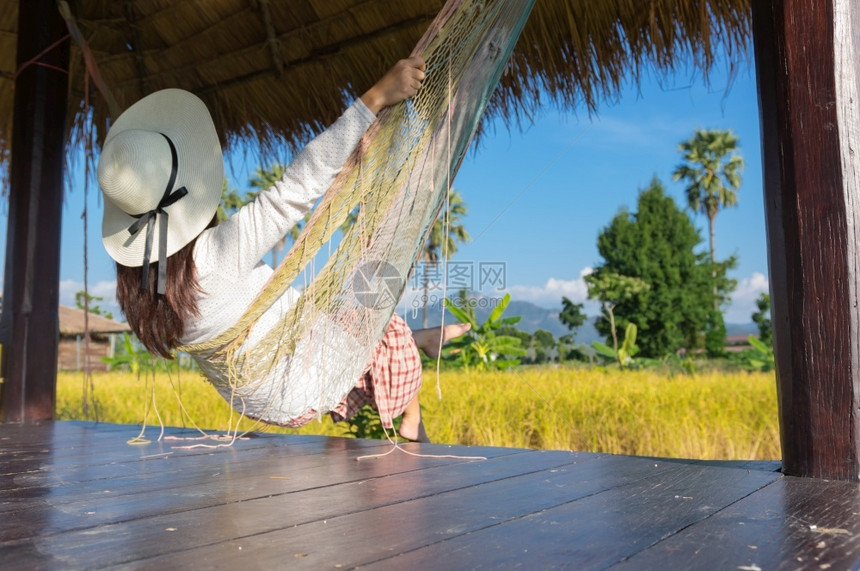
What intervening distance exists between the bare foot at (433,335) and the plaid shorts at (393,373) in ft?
0.37

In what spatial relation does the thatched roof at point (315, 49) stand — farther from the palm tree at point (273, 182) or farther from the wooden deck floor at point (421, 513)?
the wooden deck floor at point (421, 513)

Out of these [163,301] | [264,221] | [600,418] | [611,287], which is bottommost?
[600,418]

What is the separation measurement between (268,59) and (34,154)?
1018 mm

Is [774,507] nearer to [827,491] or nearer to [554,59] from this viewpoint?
[827,491]

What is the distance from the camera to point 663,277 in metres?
22.1

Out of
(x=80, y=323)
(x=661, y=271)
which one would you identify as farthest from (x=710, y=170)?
(x=80, y=323)

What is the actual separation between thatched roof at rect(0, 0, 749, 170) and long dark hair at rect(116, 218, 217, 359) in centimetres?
111

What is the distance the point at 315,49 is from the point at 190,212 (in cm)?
166

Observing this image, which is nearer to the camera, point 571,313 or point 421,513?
point 421,513

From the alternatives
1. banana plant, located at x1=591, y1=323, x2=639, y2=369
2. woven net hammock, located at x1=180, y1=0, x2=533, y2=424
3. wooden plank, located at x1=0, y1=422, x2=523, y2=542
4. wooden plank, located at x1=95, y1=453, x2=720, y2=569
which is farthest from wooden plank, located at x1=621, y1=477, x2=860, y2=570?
banana plant, located at x1=591, y1=323, x2=639, y2=369

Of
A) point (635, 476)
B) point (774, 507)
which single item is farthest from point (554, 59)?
point (774, 507)

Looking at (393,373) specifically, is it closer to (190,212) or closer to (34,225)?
(190,212)

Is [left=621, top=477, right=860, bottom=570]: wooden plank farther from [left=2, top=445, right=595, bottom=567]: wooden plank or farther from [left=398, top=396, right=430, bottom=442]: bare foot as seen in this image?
[left=398, top=396, right=430, bottom=442]: bare foot

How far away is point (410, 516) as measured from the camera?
95cm
